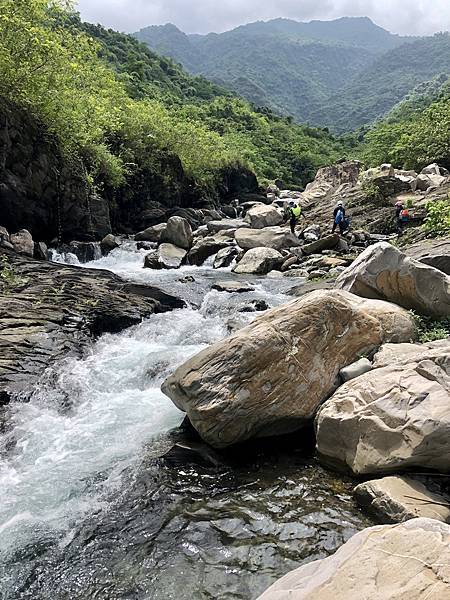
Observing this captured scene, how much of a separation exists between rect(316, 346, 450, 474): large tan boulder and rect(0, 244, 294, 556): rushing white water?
2.84 metres

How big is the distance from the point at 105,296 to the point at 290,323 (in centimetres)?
769

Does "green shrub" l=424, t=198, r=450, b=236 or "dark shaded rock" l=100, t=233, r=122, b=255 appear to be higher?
"green shrub" l=424, t=198, r=450, b=236

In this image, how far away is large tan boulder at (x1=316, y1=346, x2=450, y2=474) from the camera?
582 centimetres

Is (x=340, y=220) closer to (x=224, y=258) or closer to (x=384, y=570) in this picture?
(x=224, y=258)

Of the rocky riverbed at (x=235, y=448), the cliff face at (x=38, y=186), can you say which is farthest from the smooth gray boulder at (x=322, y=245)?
the cliff face at (x=38, y=186)

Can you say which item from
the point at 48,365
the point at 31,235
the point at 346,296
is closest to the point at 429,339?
the point at 346,296

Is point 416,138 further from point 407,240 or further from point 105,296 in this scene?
point 105,296

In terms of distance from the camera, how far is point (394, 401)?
6371 millimetres

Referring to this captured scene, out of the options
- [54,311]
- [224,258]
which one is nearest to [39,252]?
[224,258]

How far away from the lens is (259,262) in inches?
788

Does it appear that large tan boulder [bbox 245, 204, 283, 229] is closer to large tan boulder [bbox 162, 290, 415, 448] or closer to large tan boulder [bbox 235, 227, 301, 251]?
large tan boulder [bbox 235, 227, 301, 251]

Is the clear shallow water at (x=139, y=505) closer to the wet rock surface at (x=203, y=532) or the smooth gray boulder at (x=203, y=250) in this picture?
the wet rock surface at (x=203, y=532)

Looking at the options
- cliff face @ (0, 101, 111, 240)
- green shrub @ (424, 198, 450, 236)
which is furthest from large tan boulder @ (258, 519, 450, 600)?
cliff face @ (0, 101, 111, 240)

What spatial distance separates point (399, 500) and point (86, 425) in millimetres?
5163
